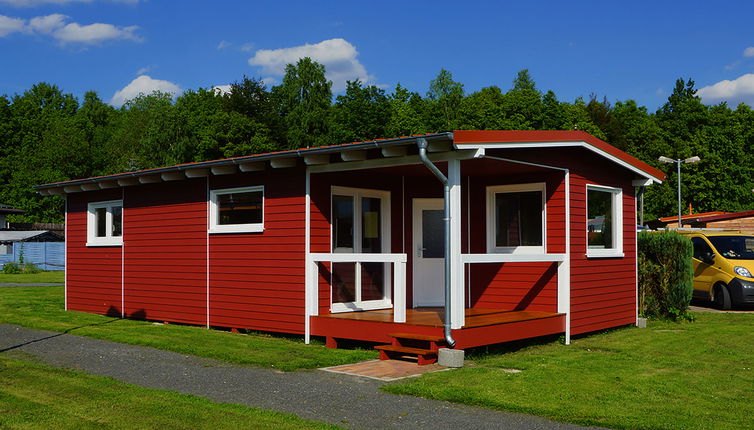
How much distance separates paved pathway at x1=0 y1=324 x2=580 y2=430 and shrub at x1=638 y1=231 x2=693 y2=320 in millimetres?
7890

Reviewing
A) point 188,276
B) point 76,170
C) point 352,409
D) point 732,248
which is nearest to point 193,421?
point 352,409

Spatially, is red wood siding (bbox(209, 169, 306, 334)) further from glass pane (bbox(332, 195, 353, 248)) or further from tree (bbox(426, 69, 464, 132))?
tree (bbox(426, 69, 464, 132))

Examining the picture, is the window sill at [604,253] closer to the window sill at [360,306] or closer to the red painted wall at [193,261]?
the window sill at [360,306]

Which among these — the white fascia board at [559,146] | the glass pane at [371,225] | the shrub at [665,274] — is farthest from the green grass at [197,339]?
the shrub at [665,274]

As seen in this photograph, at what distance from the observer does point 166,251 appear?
44.4 ft

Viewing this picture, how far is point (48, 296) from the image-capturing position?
20156mm

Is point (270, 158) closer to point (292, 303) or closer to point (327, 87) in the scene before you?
point (292, 303)

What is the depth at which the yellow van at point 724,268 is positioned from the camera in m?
16.2

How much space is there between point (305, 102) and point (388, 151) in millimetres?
46377

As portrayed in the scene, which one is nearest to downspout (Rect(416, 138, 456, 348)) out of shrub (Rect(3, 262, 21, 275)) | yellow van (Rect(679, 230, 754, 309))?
yellow van (Rect(679, 230, 754, 309))

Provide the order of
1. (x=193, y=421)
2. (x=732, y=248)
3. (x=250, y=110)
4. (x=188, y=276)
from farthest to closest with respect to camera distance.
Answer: (x=250, y=110) → (x=732, y=248) → (x=188, y=276) → (x=193, y=421)

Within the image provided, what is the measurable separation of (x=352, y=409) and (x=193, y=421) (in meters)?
1.42

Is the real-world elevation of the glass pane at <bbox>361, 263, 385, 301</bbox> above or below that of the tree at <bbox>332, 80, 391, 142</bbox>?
below

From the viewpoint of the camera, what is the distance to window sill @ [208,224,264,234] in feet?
38.8
